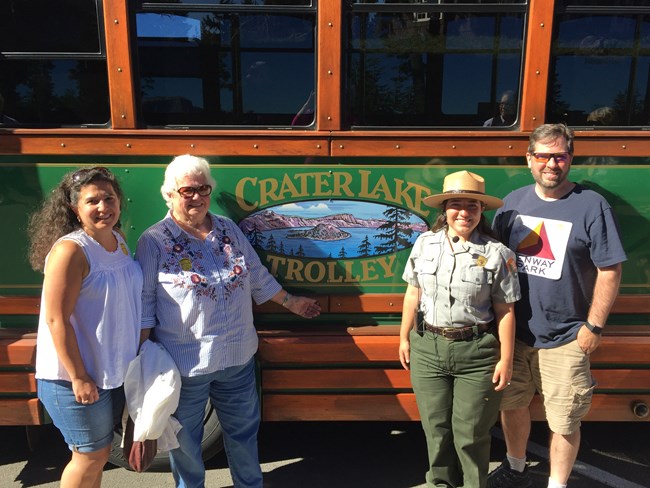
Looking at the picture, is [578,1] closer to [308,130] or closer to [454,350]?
[308,130]

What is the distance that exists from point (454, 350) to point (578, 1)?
5.35 ft

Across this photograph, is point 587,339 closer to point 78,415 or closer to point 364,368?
point 364,368

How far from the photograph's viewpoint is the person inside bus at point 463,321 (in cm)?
211

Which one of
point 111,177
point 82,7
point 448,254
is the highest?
point 82,7

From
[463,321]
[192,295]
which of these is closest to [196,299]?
[192,295]

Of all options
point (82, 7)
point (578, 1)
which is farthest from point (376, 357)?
point (82, 7)

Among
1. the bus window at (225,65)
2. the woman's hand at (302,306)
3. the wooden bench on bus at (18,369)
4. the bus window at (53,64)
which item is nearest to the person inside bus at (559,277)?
the woman's hand at (302,306)

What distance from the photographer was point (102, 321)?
193 cm

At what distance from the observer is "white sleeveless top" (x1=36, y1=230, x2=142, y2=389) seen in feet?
6.23

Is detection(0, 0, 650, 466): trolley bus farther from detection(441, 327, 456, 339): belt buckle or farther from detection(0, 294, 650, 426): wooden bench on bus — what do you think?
detection(441, 327, 456, 339): belt buckle

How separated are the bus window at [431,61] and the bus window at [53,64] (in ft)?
3.76

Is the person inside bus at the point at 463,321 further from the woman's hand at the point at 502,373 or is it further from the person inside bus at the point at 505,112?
the person inside bus at the point at 505,112

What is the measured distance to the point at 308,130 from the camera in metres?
2.49

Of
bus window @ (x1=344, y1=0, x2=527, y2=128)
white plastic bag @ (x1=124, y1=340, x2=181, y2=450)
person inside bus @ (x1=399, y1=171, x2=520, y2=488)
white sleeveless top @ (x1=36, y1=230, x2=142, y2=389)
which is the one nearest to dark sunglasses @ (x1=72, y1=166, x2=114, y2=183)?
white sleeveless top @ (x1=36, y1=230, x2=142, y2=389)
